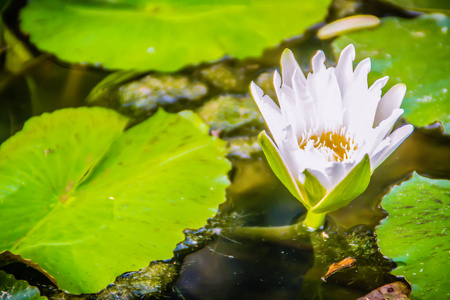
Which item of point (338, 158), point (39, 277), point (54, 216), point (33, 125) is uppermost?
point (338, 158)

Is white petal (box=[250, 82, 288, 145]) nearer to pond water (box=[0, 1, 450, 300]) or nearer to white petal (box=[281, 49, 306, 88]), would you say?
white petal (box=[281, 49, 306, 88])

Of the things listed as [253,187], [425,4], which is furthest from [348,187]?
[425,4]

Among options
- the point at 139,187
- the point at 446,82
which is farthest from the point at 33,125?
the point at 446,82

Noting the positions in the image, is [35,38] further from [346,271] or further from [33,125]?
[346,271]

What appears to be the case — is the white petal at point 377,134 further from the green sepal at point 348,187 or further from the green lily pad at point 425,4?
the green lily pad at point 425,4

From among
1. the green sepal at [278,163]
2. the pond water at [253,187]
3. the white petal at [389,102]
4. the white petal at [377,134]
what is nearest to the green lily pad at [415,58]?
the pond water at [253,187]

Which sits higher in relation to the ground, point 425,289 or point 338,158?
point 338,158
